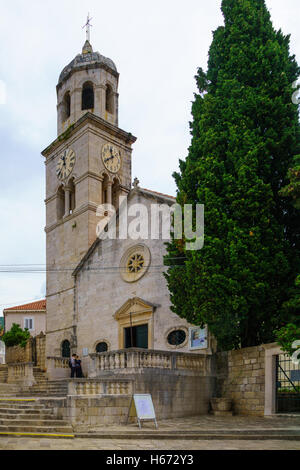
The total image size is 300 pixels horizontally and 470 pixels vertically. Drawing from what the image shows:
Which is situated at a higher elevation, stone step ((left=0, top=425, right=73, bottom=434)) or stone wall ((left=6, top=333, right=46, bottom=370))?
stone step ((left=0, top=425, right=73, bottom=434))

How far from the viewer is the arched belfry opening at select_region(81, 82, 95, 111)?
98.9ft

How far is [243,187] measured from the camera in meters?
15.4

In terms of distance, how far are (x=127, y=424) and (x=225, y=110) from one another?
1043 cm

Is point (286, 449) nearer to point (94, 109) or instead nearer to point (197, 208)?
point (197, 208)

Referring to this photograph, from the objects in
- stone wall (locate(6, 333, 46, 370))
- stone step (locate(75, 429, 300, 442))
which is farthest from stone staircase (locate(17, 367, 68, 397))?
stone wall (locate(6, 333, 46, 370))

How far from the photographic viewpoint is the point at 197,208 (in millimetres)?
16422

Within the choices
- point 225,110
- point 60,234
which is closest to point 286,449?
point 225,110

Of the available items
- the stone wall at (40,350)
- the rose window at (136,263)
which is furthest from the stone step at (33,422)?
the stone wall at (40,350)

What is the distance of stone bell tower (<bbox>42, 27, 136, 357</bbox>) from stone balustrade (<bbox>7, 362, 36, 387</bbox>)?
4099 millimetres

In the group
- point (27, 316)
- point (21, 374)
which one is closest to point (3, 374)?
point (21, 374)

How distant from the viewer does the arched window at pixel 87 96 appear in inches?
1188

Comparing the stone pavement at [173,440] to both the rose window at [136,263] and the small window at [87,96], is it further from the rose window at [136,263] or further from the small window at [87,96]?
the small window at [87,96]

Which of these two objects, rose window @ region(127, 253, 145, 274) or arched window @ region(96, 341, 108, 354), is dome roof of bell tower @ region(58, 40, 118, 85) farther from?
arched window @ region(96, 341, 108, 354)

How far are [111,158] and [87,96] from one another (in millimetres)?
4677
